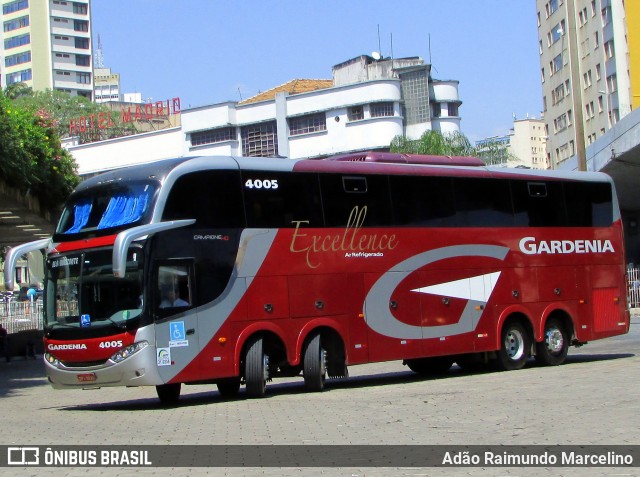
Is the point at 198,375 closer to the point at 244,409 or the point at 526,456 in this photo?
the point at 244,409

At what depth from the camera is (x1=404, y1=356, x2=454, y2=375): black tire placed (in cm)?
2150

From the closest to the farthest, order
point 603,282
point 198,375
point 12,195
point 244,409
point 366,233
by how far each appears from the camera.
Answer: point 244,409 → point 198,375 → point 366,233 → point 603,282 → point 12,195

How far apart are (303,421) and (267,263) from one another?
4582mm

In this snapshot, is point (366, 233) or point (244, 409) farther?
point (366, 233)

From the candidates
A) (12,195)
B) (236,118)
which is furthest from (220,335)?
(236,118)

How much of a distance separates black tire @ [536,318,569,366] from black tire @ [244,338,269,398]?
720 centimetres

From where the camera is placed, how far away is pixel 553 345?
21672 mm

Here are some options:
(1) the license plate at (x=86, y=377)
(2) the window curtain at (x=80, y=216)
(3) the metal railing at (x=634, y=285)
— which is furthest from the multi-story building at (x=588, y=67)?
(1) the license plate at (x=86, y=377)

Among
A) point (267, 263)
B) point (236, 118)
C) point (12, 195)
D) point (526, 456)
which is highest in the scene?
point (236, 118)

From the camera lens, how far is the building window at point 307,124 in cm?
7306

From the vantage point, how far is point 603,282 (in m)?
22.7

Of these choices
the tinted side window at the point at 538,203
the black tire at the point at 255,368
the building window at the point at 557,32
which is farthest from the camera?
the building window at the point at 557,32

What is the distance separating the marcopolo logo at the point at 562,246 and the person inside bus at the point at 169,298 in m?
8.16

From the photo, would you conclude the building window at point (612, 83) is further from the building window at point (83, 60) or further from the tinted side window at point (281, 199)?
the building window at point (83, 60)
